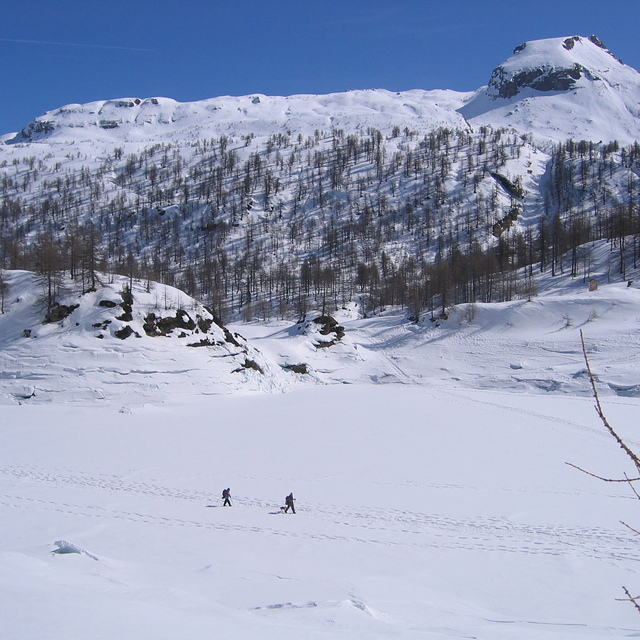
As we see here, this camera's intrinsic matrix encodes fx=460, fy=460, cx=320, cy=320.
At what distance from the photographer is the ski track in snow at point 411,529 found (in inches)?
429

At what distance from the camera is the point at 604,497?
13.8 meters

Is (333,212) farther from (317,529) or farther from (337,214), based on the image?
(317,529)

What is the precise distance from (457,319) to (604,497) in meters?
35.9

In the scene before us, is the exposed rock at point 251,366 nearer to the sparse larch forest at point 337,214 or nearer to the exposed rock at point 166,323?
the exposed rock at point 166,323

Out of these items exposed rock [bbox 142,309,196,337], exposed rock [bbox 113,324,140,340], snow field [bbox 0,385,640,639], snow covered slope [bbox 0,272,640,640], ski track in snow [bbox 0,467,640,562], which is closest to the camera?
snow field [bbox 0,385,640,639]

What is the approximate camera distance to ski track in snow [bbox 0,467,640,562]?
10.9 metres

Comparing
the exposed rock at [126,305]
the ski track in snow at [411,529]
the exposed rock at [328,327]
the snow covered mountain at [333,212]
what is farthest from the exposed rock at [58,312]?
the snow covered mountain at [333,212]

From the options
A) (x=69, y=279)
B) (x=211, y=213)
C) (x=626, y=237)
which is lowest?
(x=69, y=279)

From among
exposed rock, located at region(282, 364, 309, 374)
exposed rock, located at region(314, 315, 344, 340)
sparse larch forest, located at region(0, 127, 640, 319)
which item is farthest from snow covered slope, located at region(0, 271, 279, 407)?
sparse larch forest, located at region(0, 127, 640, 319)

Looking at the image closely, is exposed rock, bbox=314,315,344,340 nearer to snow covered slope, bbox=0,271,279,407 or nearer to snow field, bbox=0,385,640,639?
snow covered slope, bbox=0,271,279,407

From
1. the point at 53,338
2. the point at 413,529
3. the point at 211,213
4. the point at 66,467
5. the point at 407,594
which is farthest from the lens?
the point at 211,213

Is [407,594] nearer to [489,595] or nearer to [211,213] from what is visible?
[489,595]

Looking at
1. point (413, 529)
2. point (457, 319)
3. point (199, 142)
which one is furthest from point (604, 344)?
point (199, 142)

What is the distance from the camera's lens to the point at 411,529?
12055 millimetres
